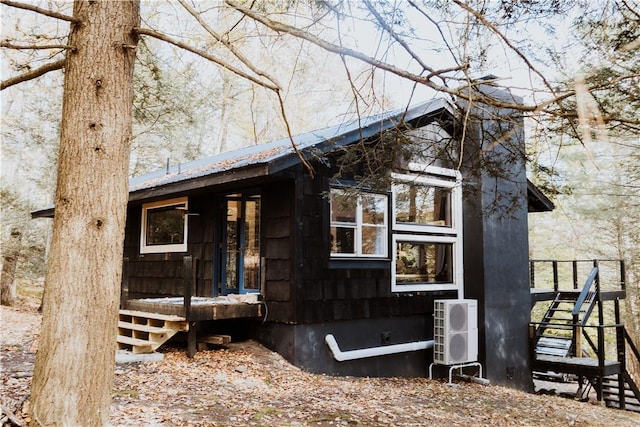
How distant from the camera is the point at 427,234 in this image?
891cm

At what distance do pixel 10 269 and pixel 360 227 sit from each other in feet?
37.1

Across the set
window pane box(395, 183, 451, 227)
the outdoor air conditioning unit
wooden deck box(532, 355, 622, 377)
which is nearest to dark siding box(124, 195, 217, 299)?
window pane box(395, 183, 451, 227)

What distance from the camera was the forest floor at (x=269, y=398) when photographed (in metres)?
4.59

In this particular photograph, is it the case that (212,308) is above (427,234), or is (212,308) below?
below

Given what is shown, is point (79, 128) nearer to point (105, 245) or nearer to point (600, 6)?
point (105, 245)

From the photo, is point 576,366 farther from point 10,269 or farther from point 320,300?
point 10,269

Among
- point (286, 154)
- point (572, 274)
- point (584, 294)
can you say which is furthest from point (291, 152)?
point (572, 274)

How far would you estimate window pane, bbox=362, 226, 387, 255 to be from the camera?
8047mm

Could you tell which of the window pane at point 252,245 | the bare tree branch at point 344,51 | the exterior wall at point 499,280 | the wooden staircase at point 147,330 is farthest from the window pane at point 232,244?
the bare tree branch at point 344,51

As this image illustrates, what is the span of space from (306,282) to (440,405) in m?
2.30

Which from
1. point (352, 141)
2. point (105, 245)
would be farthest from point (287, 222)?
point (105, 245)

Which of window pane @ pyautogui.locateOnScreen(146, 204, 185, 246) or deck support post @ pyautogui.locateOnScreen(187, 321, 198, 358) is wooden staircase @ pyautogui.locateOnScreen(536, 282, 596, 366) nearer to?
deck support post @ pyautogui.locateOnScreen(187, 321, 198, 358)

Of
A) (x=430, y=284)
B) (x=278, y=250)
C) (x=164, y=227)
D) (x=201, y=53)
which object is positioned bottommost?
(x=430, y=284)

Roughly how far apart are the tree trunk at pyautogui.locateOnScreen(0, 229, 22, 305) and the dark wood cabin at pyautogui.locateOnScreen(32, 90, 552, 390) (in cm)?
461
